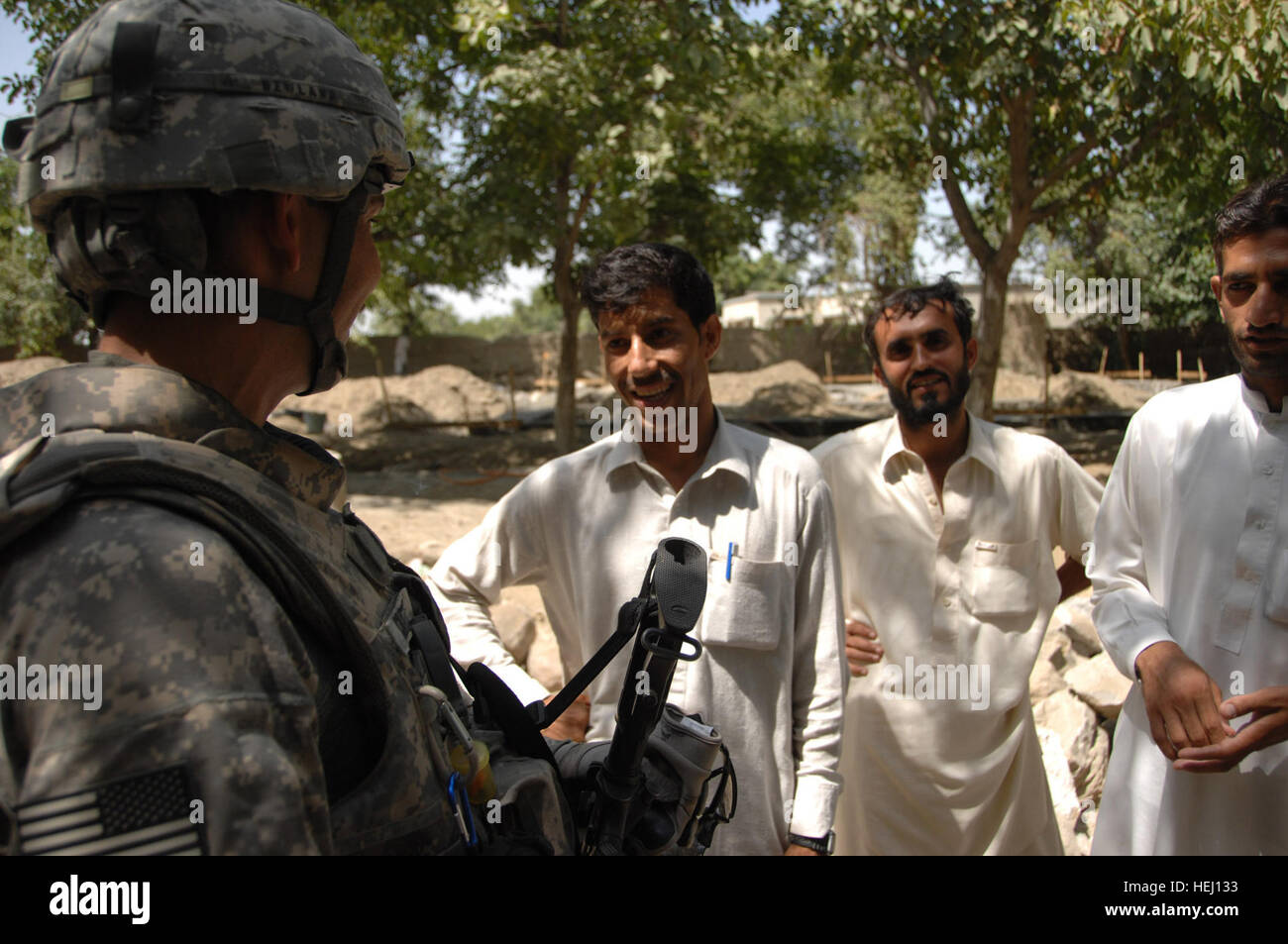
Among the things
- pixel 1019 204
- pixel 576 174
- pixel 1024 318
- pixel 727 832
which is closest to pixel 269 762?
pixel 727 832

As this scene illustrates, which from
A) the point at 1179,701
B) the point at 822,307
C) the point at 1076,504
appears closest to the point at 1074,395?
the point at 822,307

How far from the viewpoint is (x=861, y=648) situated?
2811 millimetres

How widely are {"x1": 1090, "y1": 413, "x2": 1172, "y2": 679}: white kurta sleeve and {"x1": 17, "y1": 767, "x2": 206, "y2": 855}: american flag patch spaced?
2.15 m

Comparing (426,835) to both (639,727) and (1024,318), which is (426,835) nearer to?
(639,727)

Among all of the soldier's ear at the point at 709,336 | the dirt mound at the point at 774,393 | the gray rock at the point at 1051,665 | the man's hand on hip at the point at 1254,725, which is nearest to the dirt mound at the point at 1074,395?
the dirt mound at the point at 774,393

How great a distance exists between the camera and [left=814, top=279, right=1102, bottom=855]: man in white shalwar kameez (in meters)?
2.79

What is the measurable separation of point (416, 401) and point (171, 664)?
1612cm

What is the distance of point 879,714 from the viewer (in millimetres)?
2848

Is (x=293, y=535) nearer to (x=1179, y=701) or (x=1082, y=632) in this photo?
(x=1179, y=701)

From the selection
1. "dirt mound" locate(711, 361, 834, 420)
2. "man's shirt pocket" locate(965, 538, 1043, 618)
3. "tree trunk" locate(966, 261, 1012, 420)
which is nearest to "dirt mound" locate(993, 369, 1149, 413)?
"dirt mound" locate(711, 361, 834, 420)

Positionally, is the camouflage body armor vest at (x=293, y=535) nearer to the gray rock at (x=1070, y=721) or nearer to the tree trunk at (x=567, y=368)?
the gray rock at (x=1070, y=721)

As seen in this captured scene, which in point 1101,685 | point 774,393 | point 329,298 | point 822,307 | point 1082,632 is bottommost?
point 1101,685

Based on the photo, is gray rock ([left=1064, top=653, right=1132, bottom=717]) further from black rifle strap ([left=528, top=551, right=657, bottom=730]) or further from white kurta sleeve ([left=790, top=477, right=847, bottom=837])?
black rifle strap ([left=528, top=551, right=657, bottom=730])

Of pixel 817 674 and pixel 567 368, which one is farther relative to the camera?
pixel 567 368
